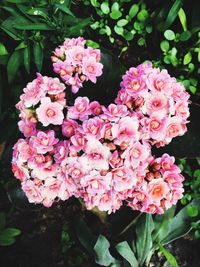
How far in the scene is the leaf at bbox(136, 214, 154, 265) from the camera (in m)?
1.55

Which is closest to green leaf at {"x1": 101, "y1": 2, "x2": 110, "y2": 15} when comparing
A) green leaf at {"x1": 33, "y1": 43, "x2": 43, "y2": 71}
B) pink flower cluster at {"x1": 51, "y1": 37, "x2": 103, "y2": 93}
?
green leaf at {"x1": 33, "y1": 43, "x2": 43, "y2": 71}

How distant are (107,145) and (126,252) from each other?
52 centimetres

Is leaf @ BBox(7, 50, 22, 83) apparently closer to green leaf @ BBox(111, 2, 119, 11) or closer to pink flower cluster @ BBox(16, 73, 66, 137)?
pink flower cluster @ BBox(16, 73, 66, 137)

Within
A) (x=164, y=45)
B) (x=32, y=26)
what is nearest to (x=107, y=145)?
(x=32, y=26)

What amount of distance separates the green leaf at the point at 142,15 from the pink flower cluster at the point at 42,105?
0.67 metres

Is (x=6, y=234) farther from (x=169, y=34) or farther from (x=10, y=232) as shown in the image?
(x=169, y=34)

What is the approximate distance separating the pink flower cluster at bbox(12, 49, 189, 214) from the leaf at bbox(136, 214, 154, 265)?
9.0 inches

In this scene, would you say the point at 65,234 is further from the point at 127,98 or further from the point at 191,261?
the point at 127,98

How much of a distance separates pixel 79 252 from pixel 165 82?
1022 mm

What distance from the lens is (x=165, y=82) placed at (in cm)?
131

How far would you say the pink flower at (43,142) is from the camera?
49.5 inches

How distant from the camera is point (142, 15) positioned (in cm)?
179

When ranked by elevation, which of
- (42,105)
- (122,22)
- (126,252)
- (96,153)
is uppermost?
(122,22)

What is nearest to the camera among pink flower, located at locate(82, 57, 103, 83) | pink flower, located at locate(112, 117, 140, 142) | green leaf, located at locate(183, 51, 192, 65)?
pink flower, located at locate(112, 117, 140, 142)
